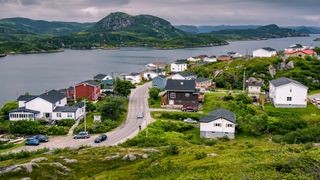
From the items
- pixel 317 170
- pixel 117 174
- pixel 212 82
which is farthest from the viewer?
pixel 212 82

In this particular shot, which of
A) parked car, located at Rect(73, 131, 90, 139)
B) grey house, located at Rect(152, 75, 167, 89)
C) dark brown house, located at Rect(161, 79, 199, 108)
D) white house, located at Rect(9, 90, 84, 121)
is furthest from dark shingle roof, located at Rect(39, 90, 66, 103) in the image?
grey house, located at Rect(152, 75, 167, 89)

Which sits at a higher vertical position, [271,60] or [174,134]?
[271,60]

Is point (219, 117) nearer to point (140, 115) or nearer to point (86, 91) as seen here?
point (140, 115)

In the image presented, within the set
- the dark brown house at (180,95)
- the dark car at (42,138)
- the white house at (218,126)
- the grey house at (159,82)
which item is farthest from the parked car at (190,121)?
the grey house at (159,82)

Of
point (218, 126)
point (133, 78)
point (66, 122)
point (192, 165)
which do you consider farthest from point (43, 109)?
point (192, 165)

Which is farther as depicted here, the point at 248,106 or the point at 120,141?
the point at 248,106

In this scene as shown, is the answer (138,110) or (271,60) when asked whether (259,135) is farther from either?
(271,60)

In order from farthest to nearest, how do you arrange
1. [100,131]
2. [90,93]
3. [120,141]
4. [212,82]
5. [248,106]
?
[212,82] → [90,93] → [248,106] → [100,131] → [120,141]

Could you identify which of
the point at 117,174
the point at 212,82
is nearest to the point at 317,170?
the point at 117,174
